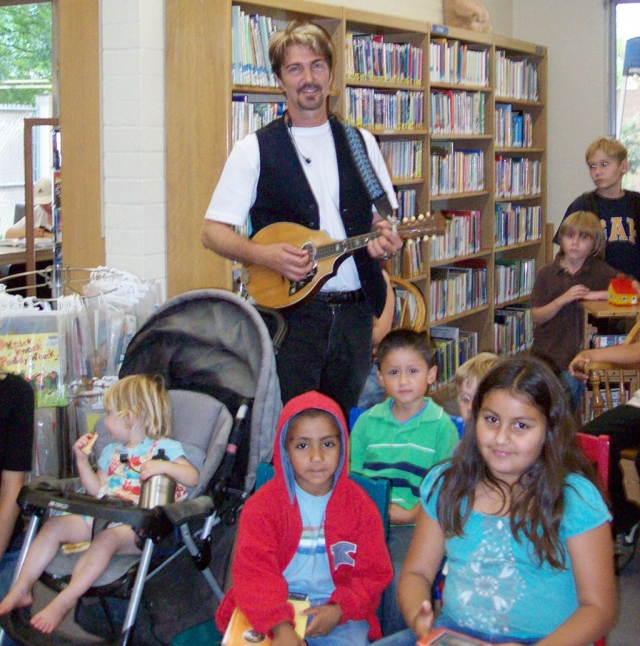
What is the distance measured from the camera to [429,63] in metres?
4.99

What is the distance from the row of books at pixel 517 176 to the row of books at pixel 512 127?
0.38 ft

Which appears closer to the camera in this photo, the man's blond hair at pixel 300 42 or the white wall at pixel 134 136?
the man's blond hair at pixel 300 42

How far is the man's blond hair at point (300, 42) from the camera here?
2689mm

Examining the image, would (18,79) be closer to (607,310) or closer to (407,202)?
(407,202)

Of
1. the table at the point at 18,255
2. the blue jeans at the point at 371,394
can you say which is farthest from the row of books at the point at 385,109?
the table at the point at 18,255

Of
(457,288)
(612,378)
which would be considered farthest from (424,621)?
(457,288)

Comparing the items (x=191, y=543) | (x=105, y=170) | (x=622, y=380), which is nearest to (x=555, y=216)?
(x=622, y=380)

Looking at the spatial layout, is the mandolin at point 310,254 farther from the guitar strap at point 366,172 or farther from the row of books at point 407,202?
the row of books at point 407,202

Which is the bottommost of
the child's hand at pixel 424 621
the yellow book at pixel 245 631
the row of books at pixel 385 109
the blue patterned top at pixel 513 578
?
the yellow book at pixel 245 631

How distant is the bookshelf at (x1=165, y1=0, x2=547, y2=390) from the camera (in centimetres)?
362

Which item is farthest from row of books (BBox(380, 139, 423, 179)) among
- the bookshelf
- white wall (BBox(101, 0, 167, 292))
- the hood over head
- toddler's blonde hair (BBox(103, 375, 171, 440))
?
the hood over head

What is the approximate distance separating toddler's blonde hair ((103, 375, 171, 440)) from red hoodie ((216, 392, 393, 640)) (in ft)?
1.64

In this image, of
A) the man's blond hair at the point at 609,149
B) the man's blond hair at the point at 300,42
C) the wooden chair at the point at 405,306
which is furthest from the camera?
the man's blond hair at the point at 609,149

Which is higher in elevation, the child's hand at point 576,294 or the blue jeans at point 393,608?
the child's hand at point 576,294
